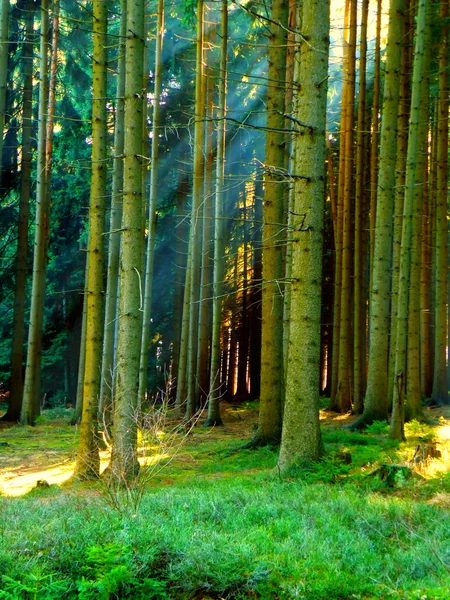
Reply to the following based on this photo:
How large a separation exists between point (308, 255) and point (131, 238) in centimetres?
244

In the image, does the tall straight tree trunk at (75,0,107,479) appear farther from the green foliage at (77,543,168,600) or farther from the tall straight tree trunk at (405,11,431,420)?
the tall straight tree trunk at (405,11,431,420)

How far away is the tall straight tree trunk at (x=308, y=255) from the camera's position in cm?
839

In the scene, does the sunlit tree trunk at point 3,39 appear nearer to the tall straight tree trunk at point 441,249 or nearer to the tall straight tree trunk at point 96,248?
the tall straight tree trunk at point 96,248

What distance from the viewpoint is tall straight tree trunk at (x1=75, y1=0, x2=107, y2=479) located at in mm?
9656

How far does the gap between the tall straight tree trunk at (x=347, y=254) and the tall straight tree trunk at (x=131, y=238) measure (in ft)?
27.6

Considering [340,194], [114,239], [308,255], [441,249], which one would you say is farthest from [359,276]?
[308,255]

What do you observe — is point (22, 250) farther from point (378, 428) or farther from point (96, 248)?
point (378, 428)

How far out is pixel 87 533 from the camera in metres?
5.10

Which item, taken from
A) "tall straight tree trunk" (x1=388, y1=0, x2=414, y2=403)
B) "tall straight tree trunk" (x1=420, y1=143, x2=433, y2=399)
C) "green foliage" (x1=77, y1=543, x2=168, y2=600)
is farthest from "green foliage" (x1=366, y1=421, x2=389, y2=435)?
"green foliage" (x1=77, y1=543, x2=168, y2=600)

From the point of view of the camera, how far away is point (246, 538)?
17.2 feet

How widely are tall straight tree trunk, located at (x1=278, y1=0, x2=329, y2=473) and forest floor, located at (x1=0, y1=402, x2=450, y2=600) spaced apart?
579 millimetres

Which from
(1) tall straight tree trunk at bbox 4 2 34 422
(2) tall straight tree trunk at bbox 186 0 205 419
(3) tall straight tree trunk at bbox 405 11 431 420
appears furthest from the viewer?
(1) tall straight tree trunk at bbox 4 2 34 422

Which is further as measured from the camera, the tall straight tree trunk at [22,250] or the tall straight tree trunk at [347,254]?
the tall straight tree trunk at [22,250]

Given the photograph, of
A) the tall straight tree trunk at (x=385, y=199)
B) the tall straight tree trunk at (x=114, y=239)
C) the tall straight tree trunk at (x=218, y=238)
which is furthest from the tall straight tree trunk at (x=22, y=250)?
the tall straight tree trunk at (x=385, y=199)
